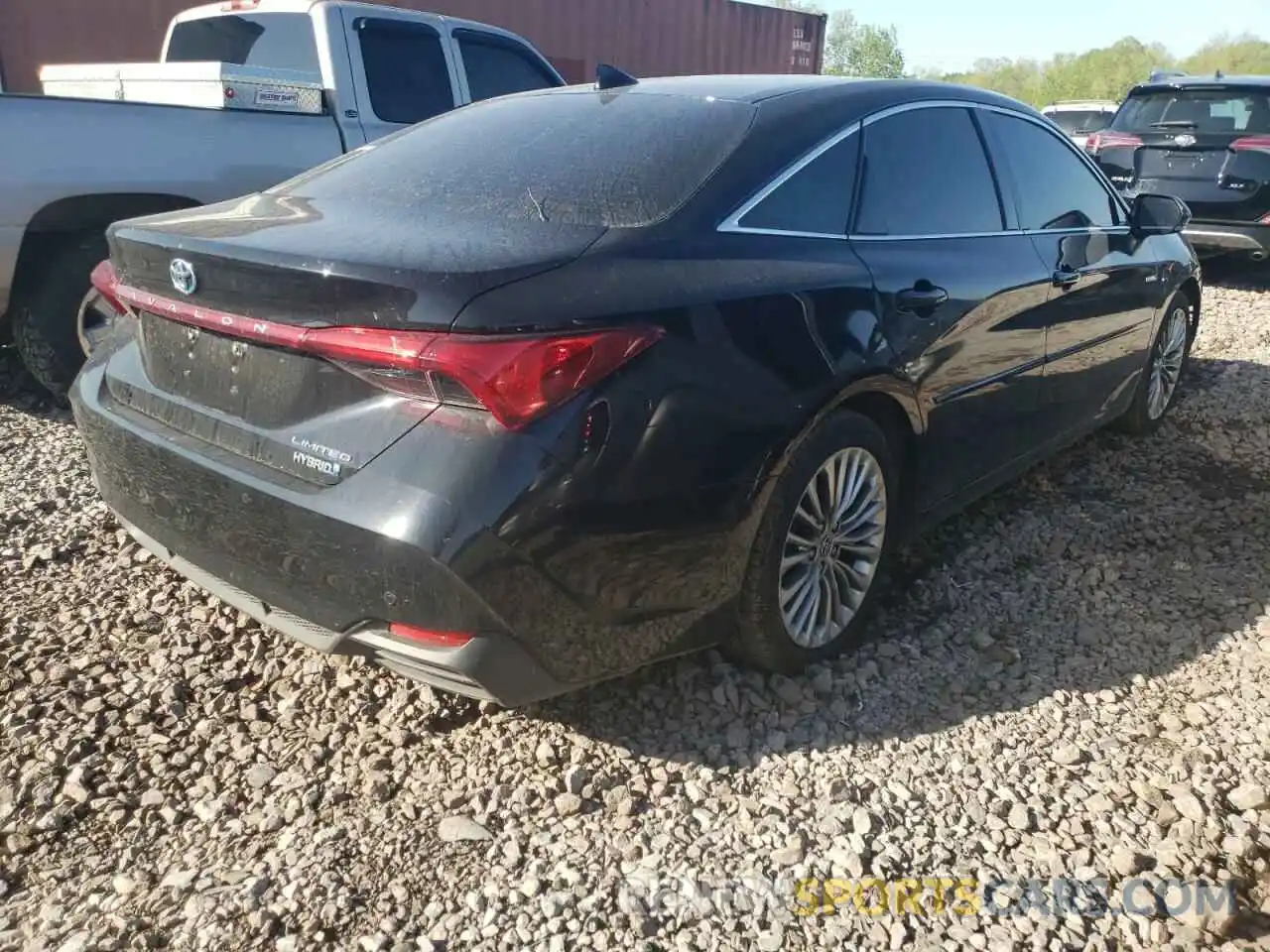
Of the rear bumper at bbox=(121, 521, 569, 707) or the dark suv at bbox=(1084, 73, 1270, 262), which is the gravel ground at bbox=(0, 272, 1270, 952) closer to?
the rear bumper at bbox=(121, 521, 569, 707)

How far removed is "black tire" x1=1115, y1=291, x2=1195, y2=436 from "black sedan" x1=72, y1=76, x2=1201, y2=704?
1.70m

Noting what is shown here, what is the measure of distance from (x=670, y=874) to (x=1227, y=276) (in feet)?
29.9

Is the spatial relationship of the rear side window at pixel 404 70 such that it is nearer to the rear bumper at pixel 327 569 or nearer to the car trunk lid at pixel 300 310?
the car trunk lid at pixel 300 310

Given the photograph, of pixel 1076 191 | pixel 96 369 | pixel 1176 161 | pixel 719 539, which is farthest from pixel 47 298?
pixel 1176 161

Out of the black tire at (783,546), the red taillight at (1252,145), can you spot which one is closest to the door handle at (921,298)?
the black tire at (783,546)

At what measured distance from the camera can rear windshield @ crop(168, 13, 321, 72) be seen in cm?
570

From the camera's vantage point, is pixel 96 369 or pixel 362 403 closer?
pixel 362 403

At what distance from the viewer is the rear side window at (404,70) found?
18.3 ft

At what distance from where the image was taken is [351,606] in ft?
6.93

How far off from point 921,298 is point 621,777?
60.5 inches

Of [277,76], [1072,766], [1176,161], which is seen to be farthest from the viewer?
[1176,161]

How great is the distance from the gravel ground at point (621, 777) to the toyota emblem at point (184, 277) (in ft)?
3.47

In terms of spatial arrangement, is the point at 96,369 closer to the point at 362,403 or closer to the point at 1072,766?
the point at 362,403

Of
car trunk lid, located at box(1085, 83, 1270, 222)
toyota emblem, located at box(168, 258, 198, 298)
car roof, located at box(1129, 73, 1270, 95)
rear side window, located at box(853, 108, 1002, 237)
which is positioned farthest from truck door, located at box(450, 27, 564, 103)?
car roof, located at box(1129, 73, 1270, 95)
